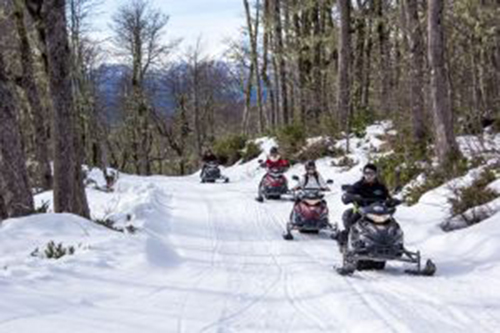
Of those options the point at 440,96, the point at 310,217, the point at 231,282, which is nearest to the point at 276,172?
the point at 440,96

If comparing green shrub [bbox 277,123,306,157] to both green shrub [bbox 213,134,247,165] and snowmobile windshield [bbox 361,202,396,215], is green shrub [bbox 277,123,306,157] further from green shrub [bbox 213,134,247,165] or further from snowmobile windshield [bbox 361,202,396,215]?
snowmobile windshield [bbox 361,202,396,215]

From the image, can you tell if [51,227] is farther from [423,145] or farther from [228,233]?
[423,145]

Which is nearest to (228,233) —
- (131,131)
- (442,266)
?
(442,266)

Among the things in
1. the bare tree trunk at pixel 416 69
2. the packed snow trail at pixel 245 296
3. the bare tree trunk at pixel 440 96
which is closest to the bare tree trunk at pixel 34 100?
the packed snow trail at pixel 245 296

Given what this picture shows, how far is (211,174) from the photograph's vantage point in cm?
2722

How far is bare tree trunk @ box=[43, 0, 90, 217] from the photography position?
449 inches

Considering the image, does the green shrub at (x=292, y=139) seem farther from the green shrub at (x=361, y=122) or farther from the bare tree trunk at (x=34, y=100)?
the bare tree trunk at (x=34, y=100)

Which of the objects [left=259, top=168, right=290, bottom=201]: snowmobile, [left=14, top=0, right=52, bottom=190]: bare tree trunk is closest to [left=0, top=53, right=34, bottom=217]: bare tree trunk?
[left=14, top=0, right=52, bottom=190]: bare tree trunk

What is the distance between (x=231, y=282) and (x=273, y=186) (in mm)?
10181

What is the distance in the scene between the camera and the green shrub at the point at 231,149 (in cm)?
3528

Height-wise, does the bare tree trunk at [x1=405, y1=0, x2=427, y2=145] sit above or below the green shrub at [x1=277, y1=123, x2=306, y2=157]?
above

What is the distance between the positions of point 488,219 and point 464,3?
14533mm

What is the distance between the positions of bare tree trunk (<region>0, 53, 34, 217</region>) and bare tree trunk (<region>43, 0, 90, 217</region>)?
63 cm

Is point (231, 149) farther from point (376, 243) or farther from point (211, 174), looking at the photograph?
point (376, 243)
